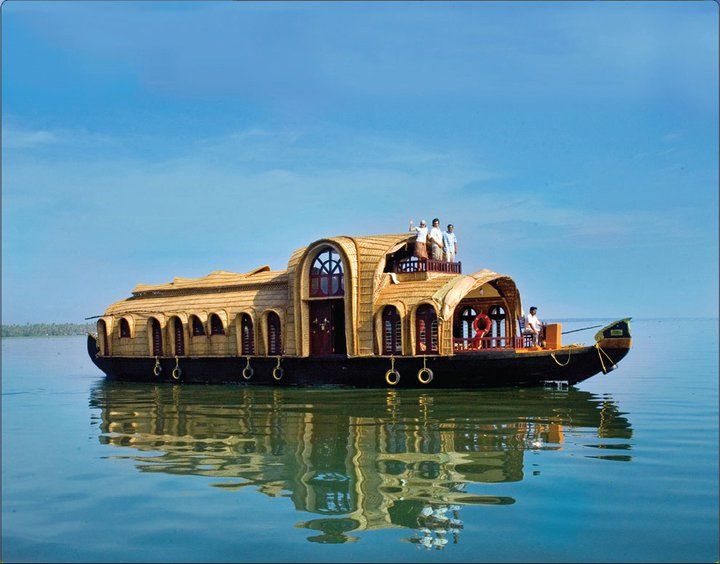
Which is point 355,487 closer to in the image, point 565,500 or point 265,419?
point 565,500

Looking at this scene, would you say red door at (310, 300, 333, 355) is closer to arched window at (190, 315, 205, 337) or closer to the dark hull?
the dark hull

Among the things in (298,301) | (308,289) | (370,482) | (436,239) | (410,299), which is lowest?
(370,482)

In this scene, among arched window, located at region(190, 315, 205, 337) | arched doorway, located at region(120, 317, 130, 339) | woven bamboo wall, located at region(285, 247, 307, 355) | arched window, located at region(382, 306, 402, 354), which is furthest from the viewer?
arched doorway, located at region(120, 317, 130, 339)

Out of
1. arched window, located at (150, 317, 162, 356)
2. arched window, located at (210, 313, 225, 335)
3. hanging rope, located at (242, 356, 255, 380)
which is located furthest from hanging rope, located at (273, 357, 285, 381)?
arched window, located at (150, 317, 162, 356)

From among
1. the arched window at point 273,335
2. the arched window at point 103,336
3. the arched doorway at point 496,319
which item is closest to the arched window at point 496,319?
the arched doorway at point 496,319

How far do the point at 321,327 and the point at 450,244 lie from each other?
3881 mm

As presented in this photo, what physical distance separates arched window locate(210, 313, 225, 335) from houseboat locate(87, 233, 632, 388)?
0.10 ft

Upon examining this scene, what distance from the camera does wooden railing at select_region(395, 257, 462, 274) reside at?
19531 millimetres

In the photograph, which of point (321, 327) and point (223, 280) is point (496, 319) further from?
point (223, 280)

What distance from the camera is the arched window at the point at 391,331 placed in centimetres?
1858

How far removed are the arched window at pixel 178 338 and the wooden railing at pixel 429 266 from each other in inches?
267

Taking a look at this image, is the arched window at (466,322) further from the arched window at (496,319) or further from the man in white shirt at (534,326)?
the man in white shirt at (534,326)

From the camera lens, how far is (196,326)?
22.6 meters

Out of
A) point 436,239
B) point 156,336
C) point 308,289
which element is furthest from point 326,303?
point 156,336
